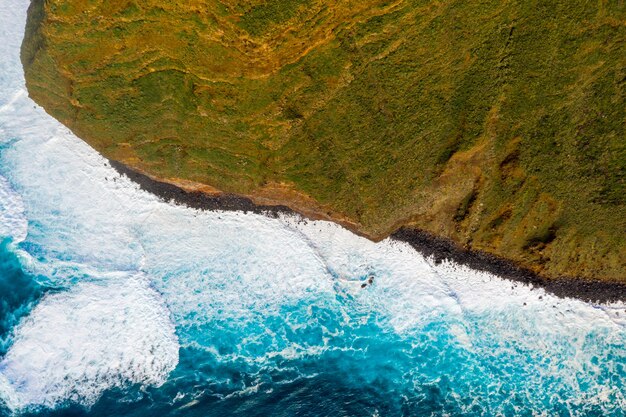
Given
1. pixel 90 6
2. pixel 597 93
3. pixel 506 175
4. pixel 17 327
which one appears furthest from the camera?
pixel 17 327

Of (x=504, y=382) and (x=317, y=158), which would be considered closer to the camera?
(x=317, y=158)

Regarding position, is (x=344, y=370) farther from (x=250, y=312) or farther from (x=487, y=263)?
(x=487, y=263)

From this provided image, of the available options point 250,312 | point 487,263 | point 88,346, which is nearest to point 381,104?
point 487,263

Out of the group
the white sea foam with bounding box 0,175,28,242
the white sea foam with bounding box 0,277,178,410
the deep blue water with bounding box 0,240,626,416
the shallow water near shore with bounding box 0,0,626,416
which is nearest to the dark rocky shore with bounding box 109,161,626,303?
the shallow water near shore with bounding box 0,0,626,416

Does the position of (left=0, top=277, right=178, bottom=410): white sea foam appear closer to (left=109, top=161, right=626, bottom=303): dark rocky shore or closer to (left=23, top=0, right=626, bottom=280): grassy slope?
(left=109, top=161, right=626, bottom=303): dark rocky shore

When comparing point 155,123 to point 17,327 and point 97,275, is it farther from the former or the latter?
point 17,327

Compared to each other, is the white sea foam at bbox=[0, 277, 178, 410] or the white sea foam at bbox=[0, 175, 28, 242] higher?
the white sea foam at bbox=[0, 175, 28, 242]

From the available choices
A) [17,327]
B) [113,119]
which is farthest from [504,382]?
[17,327]
